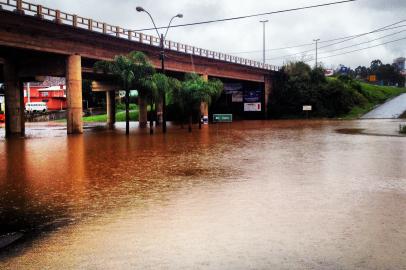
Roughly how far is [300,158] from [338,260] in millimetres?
11693

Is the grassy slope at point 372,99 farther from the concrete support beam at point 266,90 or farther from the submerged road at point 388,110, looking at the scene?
the concrete support beam at point 266,90

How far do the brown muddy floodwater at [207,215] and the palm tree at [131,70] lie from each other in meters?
18.5

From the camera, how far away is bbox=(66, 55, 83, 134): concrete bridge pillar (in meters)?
37.8

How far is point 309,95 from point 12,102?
50855 millimetres

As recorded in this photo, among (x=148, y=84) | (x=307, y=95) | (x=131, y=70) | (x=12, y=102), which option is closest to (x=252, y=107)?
(x=307, y=95)

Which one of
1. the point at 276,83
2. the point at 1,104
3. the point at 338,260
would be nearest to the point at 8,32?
the point at 338,260

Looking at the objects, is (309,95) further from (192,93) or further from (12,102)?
(12,102)

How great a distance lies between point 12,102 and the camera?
41.8 m

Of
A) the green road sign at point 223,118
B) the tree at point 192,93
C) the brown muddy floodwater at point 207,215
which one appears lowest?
the brown muddy floodwater at point 207,215

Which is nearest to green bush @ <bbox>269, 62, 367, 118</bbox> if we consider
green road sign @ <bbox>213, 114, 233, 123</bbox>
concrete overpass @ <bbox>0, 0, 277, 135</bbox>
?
green road sign @ <bbox>213, 114, 233, 123</bbox>

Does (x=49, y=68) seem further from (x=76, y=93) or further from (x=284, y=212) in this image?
(x=284, y=212)

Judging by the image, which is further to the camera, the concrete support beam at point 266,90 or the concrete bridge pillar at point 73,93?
the concrete support beam at point 266,90

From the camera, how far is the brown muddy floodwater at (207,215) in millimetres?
5848

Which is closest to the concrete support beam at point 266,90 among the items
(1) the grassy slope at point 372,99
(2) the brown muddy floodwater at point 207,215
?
(1) the grassy slope at point 372,99
